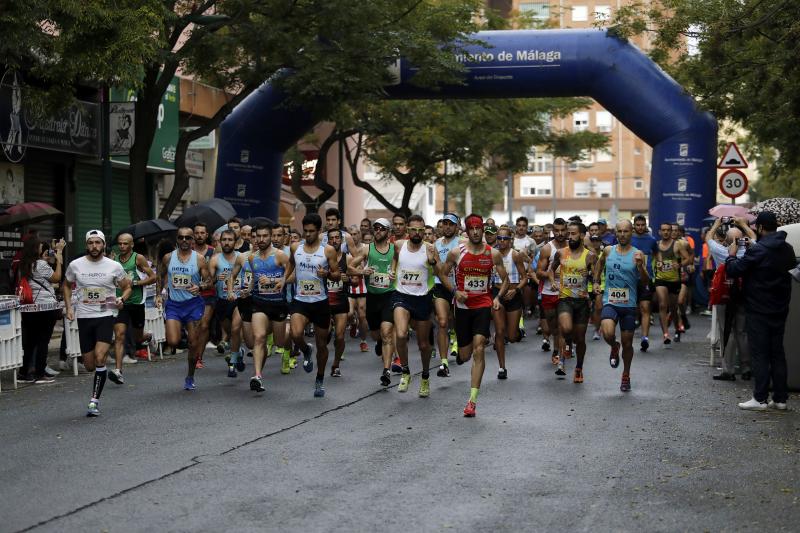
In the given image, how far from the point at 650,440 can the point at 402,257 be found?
414 cm

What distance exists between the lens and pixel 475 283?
1199cm

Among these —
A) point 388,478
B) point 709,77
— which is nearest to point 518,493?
point 388,478

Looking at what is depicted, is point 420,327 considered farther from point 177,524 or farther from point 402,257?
point 177,524

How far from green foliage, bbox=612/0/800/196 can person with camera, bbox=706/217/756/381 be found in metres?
2.54

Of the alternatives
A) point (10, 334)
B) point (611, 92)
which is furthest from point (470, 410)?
point (611, 92)

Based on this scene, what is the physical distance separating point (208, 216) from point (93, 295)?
8.46 meters

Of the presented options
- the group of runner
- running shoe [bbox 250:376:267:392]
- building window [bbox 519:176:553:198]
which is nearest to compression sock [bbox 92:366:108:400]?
the group of runner

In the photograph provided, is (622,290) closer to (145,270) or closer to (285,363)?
(285,363)

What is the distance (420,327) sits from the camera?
13188 millimetres

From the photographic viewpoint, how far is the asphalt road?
22.7 feet

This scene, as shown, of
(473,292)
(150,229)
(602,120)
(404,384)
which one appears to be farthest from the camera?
Answer: (602,120)

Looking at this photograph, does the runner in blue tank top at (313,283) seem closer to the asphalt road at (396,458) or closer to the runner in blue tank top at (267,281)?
the runner in blue tank top at (267,281)

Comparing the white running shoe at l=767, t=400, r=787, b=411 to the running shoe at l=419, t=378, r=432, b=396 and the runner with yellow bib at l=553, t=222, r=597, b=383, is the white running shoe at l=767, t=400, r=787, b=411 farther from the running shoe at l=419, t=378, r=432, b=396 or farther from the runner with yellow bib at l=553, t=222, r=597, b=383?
the running shoe at l=419, t=378, r=432, b=396

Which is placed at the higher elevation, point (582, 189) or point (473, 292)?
point (582, 189)
